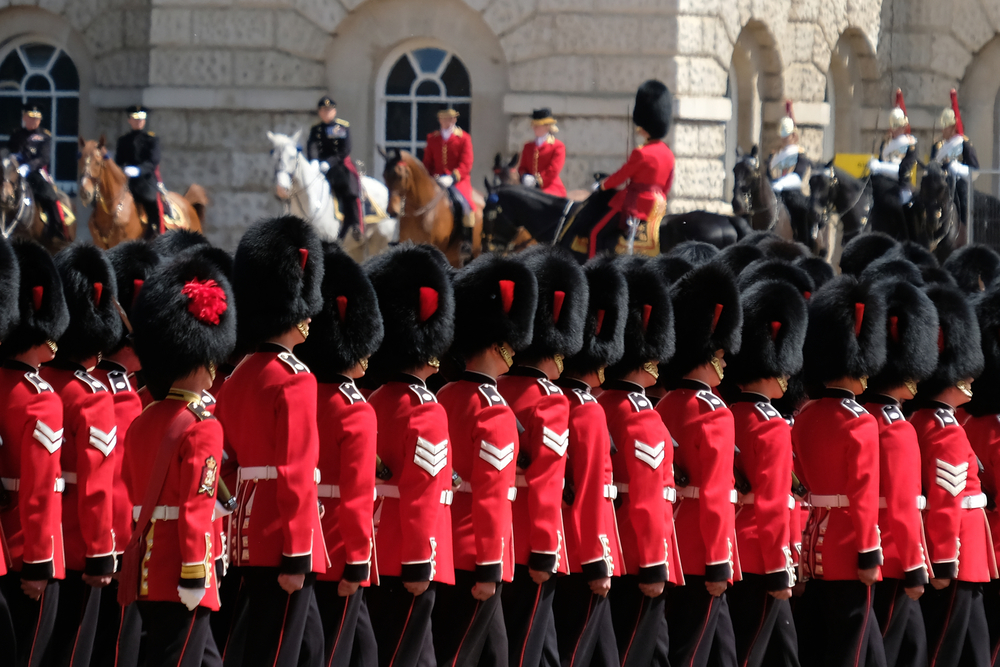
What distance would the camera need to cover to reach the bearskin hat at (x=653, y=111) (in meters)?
11.9

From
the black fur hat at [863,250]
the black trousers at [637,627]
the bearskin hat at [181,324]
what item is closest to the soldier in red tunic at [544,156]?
the black fur hat at [863,250]

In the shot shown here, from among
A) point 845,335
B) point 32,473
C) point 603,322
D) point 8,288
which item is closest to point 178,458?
point 32,473

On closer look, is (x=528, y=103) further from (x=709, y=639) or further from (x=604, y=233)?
(x=709, y=639)

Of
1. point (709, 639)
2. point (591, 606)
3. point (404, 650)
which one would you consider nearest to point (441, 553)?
point (404, 650)

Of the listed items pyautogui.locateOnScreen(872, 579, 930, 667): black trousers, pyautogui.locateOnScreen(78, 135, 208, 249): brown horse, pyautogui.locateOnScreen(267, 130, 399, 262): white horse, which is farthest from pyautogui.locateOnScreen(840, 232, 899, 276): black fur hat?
pyautogui.locateOnScreen(78, 135, 208, 249): brown horse

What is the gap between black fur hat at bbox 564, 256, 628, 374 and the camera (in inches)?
196

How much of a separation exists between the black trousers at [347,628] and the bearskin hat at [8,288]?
1.21m

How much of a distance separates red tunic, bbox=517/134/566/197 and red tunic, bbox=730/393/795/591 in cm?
926

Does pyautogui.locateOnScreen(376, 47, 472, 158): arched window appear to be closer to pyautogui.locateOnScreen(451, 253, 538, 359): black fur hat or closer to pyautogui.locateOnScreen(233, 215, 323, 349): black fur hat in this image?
pyautogui.locateOnScreen(451, 253, 538, 359): black fur hat

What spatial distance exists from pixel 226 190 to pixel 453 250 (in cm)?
273

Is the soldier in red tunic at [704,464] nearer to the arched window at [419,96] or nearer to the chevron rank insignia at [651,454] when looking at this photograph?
the chevron rank insignia at [651,454]

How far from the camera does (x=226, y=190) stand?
50.2 feet

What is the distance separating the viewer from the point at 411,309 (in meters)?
4.69

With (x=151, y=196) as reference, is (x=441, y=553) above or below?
below
